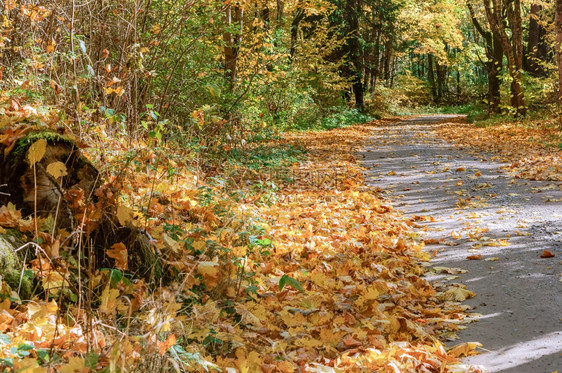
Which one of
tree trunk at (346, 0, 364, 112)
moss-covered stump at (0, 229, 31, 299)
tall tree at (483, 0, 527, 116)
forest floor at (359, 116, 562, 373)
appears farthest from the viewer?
tree trunk at (346, 0, 364, 112)

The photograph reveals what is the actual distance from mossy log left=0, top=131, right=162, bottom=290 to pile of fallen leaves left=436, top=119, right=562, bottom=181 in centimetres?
764

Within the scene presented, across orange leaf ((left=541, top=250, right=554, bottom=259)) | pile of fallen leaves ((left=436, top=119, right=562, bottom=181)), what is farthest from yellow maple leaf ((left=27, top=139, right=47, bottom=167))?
pile of fallen leaves ((left=436, top=119, right=562, bottom=181))

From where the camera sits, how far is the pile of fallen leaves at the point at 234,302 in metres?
2.49

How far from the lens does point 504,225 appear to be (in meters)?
6.02

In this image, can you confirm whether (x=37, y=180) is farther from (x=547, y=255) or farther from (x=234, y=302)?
(x=547, y=255)

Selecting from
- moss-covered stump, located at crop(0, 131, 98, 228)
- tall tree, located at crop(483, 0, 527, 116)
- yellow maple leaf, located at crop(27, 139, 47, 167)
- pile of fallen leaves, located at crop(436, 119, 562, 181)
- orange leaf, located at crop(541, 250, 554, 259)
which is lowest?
orange leaf, located at crop(541, 250, 554, 259)

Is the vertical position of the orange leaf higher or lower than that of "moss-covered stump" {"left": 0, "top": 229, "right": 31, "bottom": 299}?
lower

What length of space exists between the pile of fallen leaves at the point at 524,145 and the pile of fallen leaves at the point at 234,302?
4340mm

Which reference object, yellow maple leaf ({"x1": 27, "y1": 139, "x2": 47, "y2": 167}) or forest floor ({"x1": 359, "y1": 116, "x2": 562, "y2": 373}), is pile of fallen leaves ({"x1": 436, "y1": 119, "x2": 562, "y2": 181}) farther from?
yellow maple leaf ({"x1": 27, "y1": 139, "x2": 47, "y2": 167})

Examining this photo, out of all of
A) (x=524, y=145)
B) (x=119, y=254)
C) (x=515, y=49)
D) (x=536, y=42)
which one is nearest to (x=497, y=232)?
(x=119, y=254)

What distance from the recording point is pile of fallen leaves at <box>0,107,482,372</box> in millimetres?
2492

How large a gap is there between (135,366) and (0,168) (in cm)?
208

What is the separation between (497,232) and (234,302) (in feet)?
11.9

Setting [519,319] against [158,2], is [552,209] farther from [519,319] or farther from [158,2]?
[158,2]
